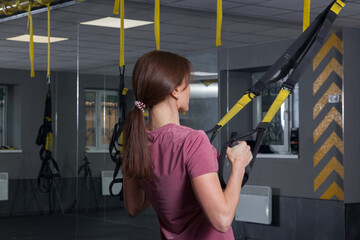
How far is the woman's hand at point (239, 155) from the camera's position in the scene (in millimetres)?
1662

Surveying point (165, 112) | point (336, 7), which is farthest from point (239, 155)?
point (336, 7)

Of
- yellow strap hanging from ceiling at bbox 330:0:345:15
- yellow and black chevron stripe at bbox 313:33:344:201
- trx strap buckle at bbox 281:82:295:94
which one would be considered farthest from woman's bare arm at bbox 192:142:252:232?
yellow and black chevron stripe at bbox 313:33:344:201

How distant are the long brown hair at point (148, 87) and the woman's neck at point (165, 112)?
2cm

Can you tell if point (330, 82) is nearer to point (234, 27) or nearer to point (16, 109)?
point (234, 27)

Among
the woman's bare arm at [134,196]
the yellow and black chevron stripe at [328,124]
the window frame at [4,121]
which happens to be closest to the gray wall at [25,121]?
the window frame at [4,121]

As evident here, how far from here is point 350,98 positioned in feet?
23.2

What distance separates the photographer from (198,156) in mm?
1612

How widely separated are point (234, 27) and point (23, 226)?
432 cm

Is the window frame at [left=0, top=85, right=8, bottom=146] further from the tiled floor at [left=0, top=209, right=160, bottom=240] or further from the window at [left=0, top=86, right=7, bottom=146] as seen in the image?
the tiled floor at [left=0, top=209, right=160, bottom=240]

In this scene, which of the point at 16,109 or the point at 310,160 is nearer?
the point at 310,160

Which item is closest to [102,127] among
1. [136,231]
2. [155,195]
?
[136,231]

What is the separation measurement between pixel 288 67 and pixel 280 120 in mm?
6159

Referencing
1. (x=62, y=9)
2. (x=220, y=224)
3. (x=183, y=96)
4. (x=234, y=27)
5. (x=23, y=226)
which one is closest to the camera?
(x=220, y=224)

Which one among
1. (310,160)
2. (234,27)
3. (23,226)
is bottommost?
(23,226)
